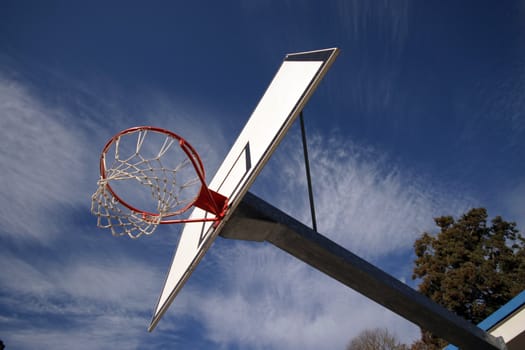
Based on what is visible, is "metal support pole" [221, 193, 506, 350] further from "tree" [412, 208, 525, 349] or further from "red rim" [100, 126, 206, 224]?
"tree" [412, 208, 525, 349]

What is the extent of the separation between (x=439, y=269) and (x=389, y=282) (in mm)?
12328

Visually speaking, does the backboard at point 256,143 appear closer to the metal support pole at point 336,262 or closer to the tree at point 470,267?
the metal support pole at point 336,262

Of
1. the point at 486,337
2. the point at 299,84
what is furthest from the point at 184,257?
the point at 486,337

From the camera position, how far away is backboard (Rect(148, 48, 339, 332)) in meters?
2.90

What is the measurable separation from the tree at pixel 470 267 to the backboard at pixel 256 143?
42.5ft

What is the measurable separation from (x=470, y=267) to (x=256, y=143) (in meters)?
13.6

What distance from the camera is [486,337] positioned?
4.72 meters

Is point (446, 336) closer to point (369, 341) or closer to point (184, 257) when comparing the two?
point (184, 257)

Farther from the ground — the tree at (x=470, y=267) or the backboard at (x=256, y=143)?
the tree at (x=470, y=267)

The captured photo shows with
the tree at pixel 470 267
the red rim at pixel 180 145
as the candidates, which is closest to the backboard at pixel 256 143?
the red rim at pixel 180 145

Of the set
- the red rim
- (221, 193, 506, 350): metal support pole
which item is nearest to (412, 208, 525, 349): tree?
(221, 193, 506, 350): metal support pole

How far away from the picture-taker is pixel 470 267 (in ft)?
45.3

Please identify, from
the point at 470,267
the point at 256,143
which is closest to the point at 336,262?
the point at 256,143

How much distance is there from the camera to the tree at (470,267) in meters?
13.4
